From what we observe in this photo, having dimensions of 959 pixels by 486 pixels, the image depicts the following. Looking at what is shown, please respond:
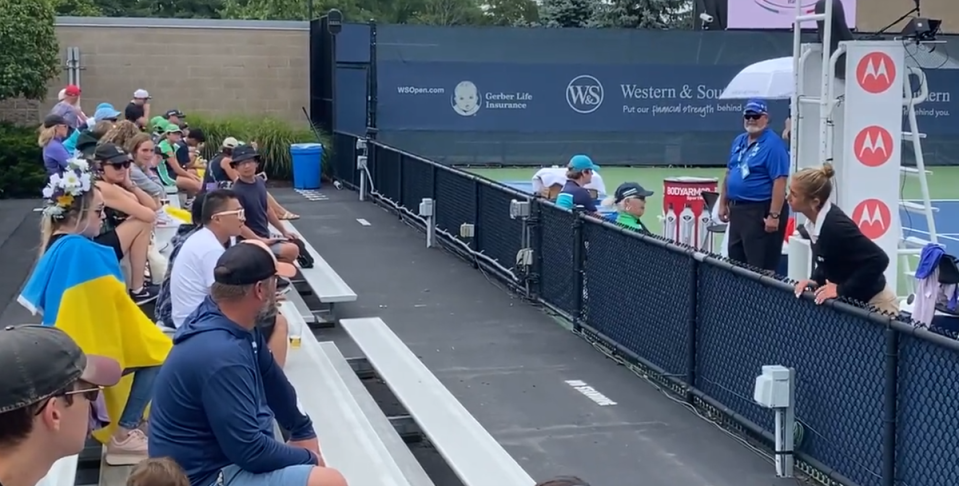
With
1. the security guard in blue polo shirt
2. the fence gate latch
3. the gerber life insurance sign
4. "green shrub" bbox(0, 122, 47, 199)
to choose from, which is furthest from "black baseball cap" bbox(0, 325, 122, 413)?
"green shrub" bbox(0, 122, 47, 199)

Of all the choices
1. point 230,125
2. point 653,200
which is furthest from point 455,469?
point 230,125

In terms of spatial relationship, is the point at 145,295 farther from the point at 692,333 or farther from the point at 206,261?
the point at 692,333

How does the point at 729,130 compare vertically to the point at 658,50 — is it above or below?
below

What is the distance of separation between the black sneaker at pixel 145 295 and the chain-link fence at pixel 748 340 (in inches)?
133

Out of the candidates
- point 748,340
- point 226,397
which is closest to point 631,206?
point 748,340

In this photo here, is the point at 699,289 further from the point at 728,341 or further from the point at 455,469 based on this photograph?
the point at 455,469

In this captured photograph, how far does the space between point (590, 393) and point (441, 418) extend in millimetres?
1861

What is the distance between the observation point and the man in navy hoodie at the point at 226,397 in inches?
160

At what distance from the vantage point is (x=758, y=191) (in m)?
9.79

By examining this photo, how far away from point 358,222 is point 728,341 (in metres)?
10.5

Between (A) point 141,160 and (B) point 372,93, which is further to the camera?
(B) point 372,93

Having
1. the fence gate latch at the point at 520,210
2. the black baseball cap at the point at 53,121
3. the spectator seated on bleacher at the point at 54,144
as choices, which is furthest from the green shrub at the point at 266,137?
the fence gate latch at the point at 520,210

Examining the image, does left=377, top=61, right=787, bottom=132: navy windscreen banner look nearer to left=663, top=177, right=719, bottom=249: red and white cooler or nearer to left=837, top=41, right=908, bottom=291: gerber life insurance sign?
left=663, top=177, right=719, bottom=249: red and white cooler

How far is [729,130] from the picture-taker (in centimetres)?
2697
